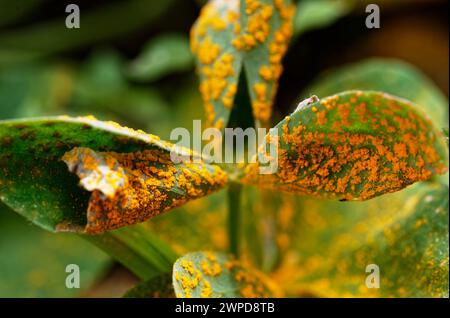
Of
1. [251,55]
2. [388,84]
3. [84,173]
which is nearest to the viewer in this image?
[84,173]

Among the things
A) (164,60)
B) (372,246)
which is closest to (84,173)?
(372,246)

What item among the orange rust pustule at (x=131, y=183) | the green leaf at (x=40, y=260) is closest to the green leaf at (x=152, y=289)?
the orange rust pustule at (x=131, y=183)

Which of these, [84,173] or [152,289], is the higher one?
[84,173]

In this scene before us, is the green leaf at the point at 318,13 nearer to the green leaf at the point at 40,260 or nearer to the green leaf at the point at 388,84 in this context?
the green leaf at the point at 388,84

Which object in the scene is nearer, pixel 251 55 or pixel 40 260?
pixel 251 55

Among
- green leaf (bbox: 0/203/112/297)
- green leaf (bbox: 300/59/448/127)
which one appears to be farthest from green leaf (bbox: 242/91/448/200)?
green leaf (bbox: 0/203/112/297)

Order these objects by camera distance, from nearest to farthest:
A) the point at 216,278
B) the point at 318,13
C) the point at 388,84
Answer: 1. the point at 216,278
2. the point at 388,84
3. the point at 318,13

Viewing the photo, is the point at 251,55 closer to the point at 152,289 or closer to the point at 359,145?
the point at 359,145

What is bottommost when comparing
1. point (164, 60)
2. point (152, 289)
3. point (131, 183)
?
point (152, 289)
